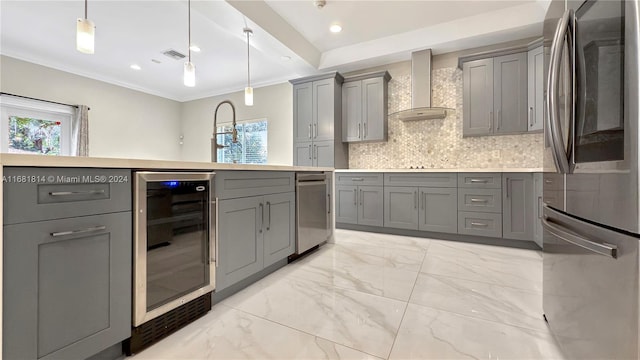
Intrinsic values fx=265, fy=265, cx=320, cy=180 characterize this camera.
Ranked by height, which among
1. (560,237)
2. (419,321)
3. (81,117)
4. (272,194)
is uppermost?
(81,117)

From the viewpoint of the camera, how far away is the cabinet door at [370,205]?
375 centimetres

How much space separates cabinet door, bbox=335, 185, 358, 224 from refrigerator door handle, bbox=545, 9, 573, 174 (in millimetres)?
2909

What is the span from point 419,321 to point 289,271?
113cm

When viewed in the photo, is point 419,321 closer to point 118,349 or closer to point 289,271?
point 289,271

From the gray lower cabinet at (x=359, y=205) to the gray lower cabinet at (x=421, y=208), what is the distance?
116 millimetres

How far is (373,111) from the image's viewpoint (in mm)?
4172

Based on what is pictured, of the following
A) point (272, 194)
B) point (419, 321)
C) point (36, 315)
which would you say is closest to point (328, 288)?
point (419, 321)

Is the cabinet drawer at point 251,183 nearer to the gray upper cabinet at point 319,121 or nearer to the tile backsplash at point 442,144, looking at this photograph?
the gray upper cabinet at point 319,121

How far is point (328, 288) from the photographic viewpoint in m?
1.93

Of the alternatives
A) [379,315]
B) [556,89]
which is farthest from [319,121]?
[556,89]

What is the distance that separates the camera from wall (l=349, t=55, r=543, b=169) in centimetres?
355

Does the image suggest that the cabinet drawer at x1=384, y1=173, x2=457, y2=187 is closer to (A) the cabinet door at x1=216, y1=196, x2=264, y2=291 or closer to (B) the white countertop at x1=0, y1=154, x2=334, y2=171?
(A) the cabinet door at x1=216, y1=196, x2=264, y2=291

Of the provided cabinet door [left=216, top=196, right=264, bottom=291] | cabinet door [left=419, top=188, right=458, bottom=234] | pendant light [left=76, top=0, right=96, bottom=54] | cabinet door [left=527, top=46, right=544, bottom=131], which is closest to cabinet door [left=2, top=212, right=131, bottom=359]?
cabinet door [left=216, top=196, right=264, bottom=291]

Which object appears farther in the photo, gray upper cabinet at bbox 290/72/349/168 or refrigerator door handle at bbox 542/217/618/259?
gray upper cabinet at bbox 290/72/349/168
